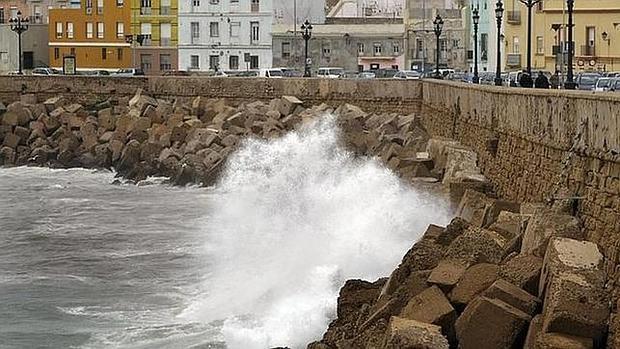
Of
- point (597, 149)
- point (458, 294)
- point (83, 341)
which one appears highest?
point (597, 149)

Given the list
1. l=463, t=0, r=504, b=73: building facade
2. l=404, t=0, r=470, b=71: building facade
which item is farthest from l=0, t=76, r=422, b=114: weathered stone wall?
l=404, t=0, r=470, b=71: building facade

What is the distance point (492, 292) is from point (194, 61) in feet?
163

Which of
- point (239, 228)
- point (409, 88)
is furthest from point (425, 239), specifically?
point (409, 88)

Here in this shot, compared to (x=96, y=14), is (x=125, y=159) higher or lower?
lower

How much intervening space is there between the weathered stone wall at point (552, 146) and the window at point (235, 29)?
1413 inches

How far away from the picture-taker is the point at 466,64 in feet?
184

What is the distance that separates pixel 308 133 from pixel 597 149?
1929cm

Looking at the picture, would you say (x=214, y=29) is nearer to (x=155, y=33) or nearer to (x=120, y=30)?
(x=155, y=33)

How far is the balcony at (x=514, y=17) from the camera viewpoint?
4648cm

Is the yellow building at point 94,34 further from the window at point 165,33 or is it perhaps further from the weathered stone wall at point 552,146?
the weathered stone wall at point 552,146

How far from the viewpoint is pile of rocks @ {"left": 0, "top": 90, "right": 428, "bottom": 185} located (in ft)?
102

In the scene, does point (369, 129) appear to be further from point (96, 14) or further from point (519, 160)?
point (96, 14)

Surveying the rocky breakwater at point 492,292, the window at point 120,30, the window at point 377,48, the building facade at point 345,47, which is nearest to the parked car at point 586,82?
the rocky breakwater at point 492,292

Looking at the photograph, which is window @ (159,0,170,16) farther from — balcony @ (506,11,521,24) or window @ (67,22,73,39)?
balcony @ (506,11,521,24)
